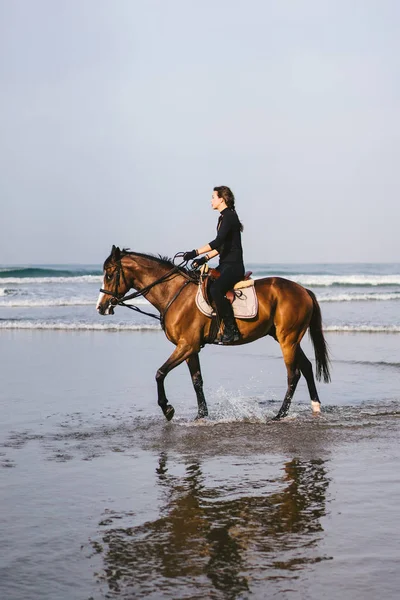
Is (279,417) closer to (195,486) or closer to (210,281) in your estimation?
(210,281)

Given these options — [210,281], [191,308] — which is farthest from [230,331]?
[210,281]

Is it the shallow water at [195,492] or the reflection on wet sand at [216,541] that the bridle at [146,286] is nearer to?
the shallow water at [195,492]

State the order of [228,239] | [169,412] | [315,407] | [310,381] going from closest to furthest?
[169,412] < [228,239] < [315,407] < [310,381]

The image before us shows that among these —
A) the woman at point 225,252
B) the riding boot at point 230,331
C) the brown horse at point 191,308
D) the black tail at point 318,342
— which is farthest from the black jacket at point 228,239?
the black tail at point 318,342

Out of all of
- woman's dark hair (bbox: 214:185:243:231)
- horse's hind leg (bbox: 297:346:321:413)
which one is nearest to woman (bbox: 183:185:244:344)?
woman's dark hair (bbox: 214:185:243:231)

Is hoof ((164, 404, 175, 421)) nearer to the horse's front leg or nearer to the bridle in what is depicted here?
the horse's front leg

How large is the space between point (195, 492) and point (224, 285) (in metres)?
3.94

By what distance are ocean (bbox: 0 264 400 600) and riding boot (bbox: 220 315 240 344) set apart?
88cm

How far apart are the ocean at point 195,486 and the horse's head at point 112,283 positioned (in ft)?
4.32

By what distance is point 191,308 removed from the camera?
10.0m

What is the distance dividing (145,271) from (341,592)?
6.31 metres

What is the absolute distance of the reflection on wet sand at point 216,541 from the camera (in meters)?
4.50

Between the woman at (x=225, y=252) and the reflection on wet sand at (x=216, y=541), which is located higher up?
the woman at (x=225, y=252)

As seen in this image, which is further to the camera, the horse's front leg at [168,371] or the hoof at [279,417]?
the hoof at [279,417]
